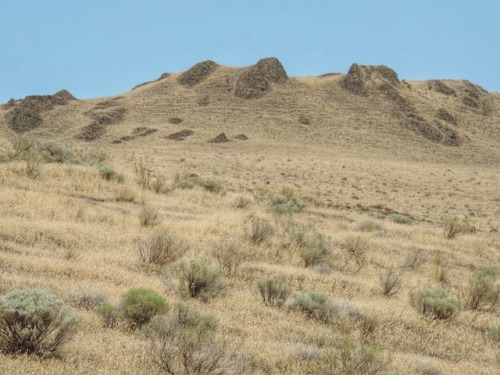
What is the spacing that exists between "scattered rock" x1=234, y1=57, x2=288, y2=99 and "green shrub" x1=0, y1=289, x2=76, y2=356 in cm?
6677

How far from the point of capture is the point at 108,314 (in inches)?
272

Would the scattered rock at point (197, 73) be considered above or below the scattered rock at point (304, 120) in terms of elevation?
above

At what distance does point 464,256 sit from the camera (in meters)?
17.1

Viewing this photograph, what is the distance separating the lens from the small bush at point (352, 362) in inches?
231

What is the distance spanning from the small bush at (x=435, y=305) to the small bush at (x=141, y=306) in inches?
217

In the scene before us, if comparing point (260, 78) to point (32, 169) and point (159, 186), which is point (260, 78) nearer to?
point (159, 186)

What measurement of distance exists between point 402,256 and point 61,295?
11.2 meters

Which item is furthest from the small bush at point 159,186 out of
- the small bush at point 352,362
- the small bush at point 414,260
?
the small bush at point 352,362

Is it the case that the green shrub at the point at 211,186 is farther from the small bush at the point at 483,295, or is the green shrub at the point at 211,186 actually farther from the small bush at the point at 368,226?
the small bush at the point at 483,295

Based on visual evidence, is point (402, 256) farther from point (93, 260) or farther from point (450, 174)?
point (450, 174)

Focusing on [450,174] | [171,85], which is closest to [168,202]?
[450,174]

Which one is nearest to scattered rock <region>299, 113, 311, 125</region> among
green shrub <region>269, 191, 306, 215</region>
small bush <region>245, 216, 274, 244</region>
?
green shrub <region>269, 191, 306, 215</region>

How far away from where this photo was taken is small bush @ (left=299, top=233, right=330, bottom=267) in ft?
42.5

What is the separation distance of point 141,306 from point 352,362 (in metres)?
2.93
